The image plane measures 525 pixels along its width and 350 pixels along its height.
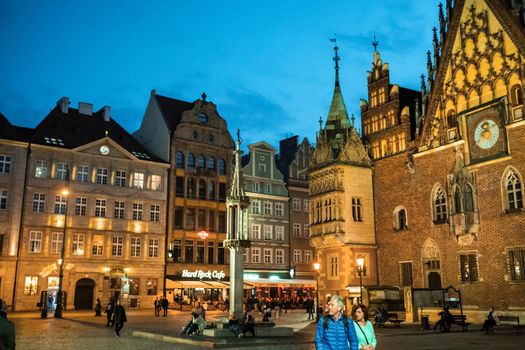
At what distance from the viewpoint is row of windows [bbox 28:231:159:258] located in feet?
153

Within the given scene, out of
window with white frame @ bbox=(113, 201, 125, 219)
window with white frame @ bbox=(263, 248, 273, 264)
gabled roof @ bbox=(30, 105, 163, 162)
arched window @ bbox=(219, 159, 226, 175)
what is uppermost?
gabled roof @ bbox=(30, 105, 163, 162)

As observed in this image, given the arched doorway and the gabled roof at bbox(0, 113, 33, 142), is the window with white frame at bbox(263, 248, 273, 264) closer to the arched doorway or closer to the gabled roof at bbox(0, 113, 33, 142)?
the arched doorway

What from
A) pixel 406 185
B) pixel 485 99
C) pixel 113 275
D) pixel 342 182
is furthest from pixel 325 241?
pixel 113 275

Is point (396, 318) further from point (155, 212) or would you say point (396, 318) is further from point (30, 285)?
point (30, 285)

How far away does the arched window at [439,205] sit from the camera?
3494 centimetres

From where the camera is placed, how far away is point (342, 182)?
39688 millimetres

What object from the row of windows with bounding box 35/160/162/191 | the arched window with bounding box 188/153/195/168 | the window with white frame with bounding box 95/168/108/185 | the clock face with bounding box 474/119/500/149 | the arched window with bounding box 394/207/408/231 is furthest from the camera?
the arched window with bounding box 188/153/195/168

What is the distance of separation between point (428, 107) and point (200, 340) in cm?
2415

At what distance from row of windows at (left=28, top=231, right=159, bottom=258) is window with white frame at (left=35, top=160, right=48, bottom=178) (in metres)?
5.00

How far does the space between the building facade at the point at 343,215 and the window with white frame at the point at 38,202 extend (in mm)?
23623

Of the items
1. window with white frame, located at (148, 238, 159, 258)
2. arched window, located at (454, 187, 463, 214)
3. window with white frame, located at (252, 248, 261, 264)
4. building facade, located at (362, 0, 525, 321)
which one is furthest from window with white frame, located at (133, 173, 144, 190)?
arched window, located at (454, 187, 463, 214)

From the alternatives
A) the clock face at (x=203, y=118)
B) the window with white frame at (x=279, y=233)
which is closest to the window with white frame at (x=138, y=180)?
the clock face at (x=203, y=118)

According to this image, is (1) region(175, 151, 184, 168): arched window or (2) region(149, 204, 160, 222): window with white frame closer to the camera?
(2) region(149, 204, 160, 222): window with white frame

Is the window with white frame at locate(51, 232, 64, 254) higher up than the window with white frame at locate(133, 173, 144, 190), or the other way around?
the window with white frame at locate(133, 173, 144, 190)
